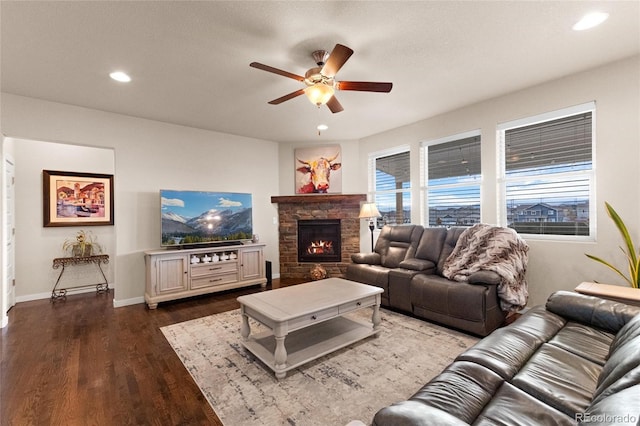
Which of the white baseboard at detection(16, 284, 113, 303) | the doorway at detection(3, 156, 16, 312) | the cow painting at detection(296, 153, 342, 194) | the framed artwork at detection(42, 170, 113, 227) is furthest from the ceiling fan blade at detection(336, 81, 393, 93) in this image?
the white baseboard at detection(16, 284, 113, 303)

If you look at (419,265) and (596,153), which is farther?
(419,265)

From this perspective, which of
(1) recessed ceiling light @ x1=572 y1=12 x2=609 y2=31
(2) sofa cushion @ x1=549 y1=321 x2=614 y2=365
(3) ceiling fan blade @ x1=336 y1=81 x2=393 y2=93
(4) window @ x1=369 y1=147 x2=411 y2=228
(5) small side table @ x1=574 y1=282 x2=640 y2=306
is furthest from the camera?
(4) window @ x1=369 y1=147 x2=411 y2=228

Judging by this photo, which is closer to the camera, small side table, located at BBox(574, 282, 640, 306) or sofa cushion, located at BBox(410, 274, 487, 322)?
small side table, located at BBox(574, 282, 640, 306)

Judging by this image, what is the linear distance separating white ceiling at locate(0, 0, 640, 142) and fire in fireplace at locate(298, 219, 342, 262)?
259 cm

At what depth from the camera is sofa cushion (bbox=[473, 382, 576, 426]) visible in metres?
1.13

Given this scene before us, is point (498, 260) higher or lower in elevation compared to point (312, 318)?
higher

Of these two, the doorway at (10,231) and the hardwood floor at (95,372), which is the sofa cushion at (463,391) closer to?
the hardwood floor at (95,372)

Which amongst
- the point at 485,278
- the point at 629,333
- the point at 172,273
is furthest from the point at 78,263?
the point at 629,333

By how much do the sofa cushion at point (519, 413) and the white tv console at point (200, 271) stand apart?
4048 mm

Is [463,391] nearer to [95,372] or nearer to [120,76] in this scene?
[95,372]

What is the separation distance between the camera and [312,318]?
2389mm

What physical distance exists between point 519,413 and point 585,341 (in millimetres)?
1049

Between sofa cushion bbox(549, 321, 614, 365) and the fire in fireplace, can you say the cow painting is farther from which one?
sofa cushion bbox(549, 321, 614, 365)

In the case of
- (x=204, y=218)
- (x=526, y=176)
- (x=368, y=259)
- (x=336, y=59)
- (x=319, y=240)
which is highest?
(x=336, y=59)
